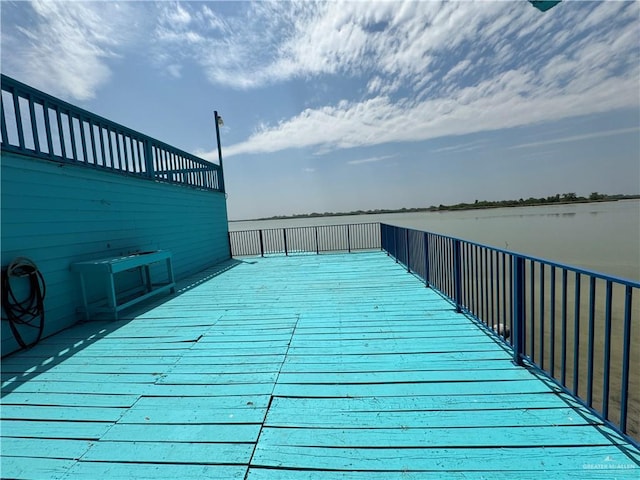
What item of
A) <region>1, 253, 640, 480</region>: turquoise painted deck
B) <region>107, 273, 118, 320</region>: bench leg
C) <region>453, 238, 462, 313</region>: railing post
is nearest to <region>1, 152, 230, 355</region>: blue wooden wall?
<region>107, 273, 118, 320</region>: bench leg

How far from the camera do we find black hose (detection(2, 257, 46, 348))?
2.91 meters

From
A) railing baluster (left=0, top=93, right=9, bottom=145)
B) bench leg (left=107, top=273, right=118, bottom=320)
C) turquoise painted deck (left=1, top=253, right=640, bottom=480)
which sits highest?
railing baluster (left=0, top=93, right=9, bottom=145)

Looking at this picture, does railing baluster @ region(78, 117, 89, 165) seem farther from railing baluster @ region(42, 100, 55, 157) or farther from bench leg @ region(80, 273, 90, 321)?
bench leg @ region(80, 273, 90, 321)

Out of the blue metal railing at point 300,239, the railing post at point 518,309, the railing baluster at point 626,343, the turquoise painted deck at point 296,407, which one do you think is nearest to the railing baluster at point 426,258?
the turquoise painted deck at point 296,407

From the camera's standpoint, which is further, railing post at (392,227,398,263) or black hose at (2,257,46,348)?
railing post at (392,227,398,263)

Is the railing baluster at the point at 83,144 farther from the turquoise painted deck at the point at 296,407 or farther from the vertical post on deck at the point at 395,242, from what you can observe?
the vertical post on deck at the point at 395,242

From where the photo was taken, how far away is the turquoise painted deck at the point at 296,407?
1465mm

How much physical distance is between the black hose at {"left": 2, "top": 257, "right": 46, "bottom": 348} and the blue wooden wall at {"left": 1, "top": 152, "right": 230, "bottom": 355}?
0.10m

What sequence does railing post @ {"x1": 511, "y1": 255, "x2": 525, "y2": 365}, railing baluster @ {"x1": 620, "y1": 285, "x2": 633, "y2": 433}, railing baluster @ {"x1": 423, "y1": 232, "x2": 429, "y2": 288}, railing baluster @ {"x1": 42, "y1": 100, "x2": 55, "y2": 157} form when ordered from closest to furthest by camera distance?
railing baluster @ {"x1": 620, "y1": 285, "x2": 633, "y2": 433}
railing post @ {"x1": 511, "y1": 255, "x2": 525, "y2": 365}
railing baluster @ {"x1": 42, "y1": 100, "x2": 55, "y2": 157}
railing baluster @ {"x1": 423, "y1": 232, "x2": 429, "y2": 288}

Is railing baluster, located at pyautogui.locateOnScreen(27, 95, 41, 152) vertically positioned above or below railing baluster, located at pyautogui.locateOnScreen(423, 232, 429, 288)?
above

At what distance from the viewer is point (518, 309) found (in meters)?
2.26

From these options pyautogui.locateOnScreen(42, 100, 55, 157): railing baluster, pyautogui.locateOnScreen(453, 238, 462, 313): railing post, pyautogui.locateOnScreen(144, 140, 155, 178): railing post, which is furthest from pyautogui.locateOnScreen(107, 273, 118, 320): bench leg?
pyautogui.locateOnScreen(453, 238, 462, 313): railing post

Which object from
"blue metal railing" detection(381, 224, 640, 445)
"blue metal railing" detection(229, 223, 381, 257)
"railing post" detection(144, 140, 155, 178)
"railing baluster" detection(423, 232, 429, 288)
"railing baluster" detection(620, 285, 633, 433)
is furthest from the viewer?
"blue metal railing" detection(229, 223, 381, 257)

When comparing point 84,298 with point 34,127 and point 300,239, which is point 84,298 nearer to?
point 34,127
